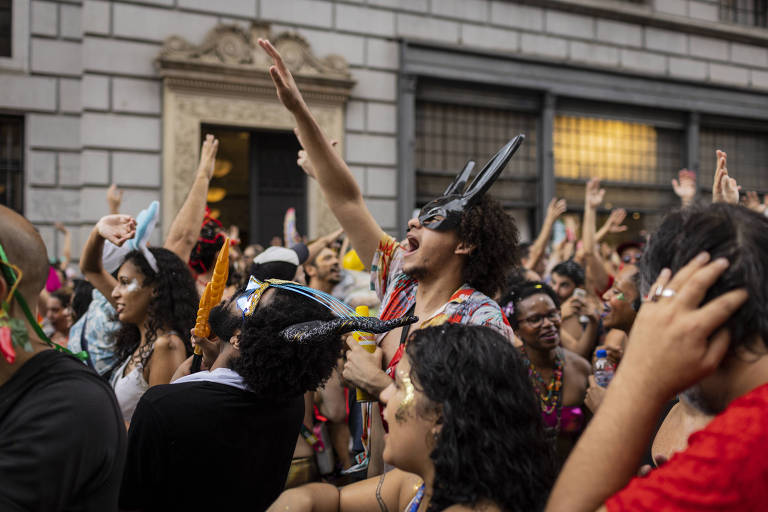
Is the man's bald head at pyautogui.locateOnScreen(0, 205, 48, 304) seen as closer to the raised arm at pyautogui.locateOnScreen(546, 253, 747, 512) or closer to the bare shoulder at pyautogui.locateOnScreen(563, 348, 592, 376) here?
the raised arm at pyautogui.locateOnScreen(546, 253, 747, 512)

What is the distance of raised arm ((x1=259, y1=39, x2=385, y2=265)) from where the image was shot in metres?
3.05

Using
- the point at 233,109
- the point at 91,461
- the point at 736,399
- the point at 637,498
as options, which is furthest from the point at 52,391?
the point at 233,109

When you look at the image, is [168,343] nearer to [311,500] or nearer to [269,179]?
[311,500]

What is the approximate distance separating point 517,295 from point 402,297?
5.02 ft

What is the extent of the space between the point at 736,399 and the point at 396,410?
2.71ft

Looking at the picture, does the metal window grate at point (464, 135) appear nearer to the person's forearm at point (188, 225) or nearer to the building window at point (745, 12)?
the building window at point (745, 12)

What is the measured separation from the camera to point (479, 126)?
519 inches

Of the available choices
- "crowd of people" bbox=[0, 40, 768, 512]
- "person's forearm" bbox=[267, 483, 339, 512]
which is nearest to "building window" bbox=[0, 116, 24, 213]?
"crowd of people" bbox=[0, 40, 768, 512]

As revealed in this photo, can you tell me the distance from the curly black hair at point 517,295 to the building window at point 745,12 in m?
13.8

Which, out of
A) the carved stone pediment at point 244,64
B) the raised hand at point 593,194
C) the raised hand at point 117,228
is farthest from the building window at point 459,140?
the raised hand at point 117,228

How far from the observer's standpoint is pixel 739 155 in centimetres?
1603

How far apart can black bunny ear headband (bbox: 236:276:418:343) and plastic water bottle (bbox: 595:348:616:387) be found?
1724mm

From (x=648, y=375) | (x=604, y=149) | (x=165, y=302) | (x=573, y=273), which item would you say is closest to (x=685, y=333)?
(x=648, y=375)

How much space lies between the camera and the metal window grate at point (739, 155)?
1552cm
